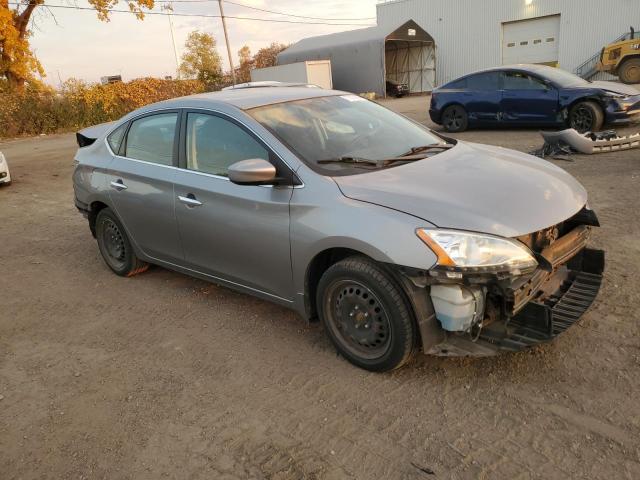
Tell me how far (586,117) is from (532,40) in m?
25.6

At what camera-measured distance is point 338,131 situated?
150 inches

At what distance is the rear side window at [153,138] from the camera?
168 inches

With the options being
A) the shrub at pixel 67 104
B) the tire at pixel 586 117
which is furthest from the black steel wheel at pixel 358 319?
the shrub at pixel 67 104

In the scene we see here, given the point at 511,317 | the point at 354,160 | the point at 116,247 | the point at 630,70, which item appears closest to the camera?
the point at 511,317

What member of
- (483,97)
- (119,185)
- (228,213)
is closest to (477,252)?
(228,213)

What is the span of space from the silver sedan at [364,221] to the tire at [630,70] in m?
22.5

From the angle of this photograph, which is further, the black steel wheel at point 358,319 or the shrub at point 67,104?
the shrub at point 67,104

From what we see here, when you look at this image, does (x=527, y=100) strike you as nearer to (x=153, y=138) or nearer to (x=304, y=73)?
(x=153, y=138)

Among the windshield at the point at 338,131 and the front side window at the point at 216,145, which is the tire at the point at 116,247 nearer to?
the front side window at the point at 216,145

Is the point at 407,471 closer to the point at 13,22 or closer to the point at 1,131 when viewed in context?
the point at 1,131

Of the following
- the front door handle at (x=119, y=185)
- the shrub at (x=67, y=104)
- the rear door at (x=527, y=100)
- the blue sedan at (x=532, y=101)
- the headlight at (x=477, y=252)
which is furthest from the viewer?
the shrub at (x=67, y=104)

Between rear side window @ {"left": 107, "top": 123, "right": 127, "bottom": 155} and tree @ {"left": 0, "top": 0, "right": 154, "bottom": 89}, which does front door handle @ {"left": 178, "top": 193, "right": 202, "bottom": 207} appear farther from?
tree @ {"left": 0, "top": 0, "right": 154, "bottom": 89}

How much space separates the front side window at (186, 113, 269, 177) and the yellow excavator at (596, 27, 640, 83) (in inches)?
936

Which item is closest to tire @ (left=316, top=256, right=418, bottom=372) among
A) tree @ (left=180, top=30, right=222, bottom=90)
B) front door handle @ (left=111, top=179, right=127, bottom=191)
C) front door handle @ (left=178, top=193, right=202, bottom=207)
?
front door handle @ (left=178, top=193, right=202, bottom=207)
